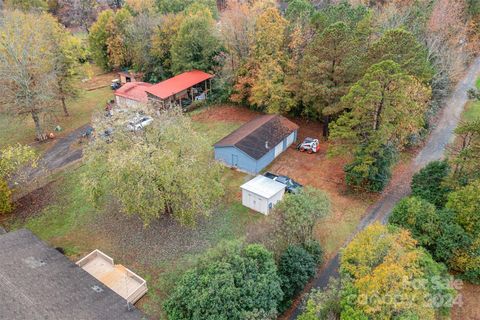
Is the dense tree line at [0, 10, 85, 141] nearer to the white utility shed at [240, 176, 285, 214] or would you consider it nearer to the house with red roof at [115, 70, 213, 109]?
the house with red roof at [115, 70, 213, 109]

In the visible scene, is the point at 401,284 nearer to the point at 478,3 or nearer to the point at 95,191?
the point at 95,191

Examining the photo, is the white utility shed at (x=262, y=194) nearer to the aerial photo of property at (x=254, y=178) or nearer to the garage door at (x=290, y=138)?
the aerial photo of property at (x=254, y=178)

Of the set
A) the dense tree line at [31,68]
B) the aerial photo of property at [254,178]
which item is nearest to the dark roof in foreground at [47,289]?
the aerial photo of property at [254,178]

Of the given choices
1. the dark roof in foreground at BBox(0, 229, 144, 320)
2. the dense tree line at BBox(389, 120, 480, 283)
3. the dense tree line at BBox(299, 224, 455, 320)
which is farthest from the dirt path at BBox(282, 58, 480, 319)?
the dark roof in foreground at BBox(0, 229, 144, 320)

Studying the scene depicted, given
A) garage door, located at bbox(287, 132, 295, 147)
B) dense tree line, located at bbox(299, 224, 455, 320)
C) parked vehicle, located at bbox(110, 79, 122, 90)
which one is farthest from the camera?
parked vehicle, located at bbox(110, 79, 122, 90)

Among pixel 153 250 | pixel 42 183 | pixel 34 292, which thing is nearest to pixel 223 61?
pixel 42 183

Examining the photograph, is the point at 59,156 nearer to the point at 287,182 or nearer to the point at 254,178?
the point at 254,178
